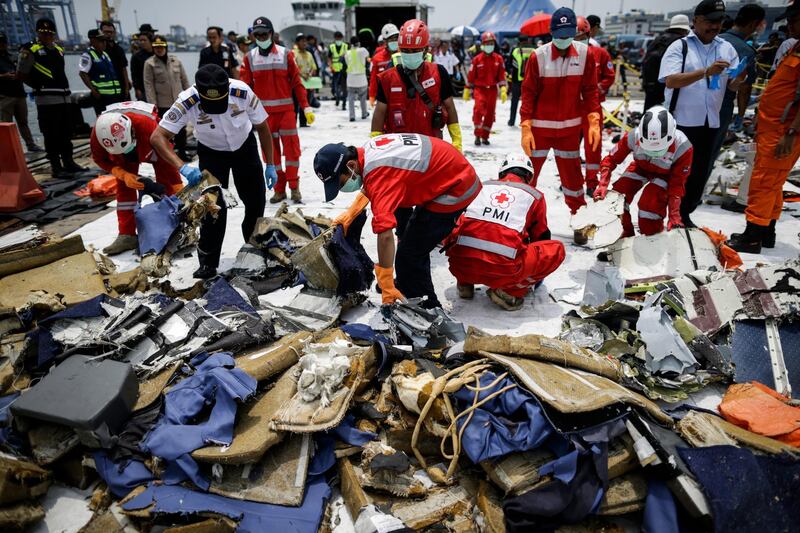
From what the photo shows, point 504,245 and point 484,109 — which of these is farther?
point 484,109

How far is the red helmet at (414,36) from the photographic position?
428 centimetres

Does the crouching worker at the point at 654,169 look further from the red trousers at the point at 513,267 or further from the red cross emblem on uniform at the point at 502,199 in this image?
the red cross emblem on uniform at the point at 502,199

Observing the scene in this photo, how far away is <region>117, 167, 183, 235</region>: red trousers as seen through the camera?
174 inches

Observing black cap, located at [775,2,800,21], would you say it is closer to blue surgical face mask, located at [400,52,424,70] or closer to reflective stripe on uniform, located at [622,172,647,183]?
reflective stripe on uniform, located at [622,172,647,183]

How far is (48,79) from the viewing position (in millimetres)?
6664

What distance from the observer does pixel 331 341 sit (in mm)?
2680

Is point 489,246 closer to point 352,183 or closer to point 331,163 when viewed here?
point 352,183

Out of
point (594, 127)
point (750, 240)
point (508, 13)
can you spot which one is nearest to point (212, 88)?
point (594, 127)

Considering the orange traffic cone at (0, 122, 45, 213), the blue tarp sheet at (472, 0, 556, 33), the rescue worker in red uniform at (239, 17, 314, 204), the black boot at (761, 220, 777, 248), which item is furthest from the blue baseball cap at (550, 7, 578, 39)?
the blue tarp sheet at (472, 0, 556, 33)

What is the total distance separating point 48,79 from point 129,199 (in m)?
3.83

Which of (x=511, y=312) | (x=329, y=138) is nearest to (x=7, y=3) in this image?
(x=329, y=138)

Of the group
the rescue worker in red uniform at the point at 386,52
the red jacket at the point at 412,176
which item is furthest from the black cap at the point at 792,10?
the rescue worker in red uniform at the point at 386,52

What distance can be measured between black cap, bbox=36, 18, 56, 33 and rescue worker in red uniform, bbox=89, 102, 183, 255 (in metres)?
3.69

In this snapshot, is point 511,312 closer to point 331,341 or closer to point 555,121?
point 331,341
